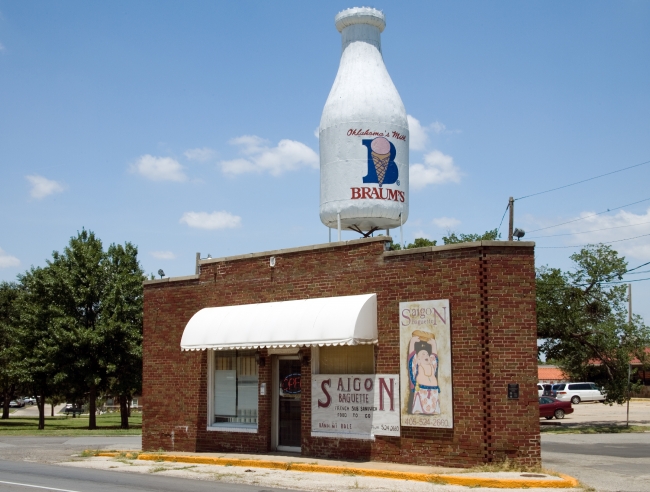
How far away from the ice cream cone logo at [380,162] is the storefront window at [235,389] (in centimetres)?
519

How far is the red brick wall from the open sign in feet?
1.19

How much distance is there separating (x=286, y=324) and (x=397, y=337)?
2.51 m

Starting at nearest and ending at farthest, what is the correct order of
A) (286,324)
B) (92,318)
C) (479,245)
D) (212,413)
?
(479,245), (286,324), (212,413), (92,318)

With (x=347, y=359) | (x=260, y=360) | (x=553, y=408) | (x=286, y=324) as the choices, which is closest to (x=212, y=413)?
(x=260, y=360)

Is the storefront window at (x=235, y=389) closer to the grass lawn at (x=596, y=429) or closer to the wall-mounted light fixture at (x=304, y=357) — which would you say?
the wall-mounted light fixture at (x=304, y=357)

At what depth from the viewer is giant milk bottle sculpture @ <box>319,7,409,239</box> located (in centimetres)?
1823

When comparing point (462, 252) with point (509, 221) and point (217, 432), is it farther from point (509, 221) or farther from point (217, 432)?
point (509, 221)

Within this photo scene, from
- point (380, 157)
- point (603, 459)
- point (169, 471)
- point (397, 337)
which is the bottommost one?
point (603, 459)

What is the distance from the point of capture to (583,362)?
1350 inches

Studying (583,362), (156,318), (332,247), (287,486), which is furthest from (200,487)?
(583,362)

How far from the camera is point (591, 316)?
110 ft

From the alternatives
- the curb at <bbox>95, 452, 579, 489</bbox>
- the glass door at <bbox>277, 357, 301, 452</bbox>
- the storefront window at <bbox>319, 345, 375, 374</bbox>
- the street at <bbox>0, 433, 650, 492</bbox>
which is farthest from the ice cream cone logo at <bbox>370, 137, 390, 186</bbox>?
the street at <bbox>0, 433, 650, 492</bbox>

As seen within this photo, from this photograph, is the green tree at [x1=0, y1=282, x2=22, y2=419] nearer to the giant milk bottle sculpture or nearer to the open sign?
the open sign

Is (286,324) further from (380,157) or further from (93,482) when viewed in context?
(93,482)
